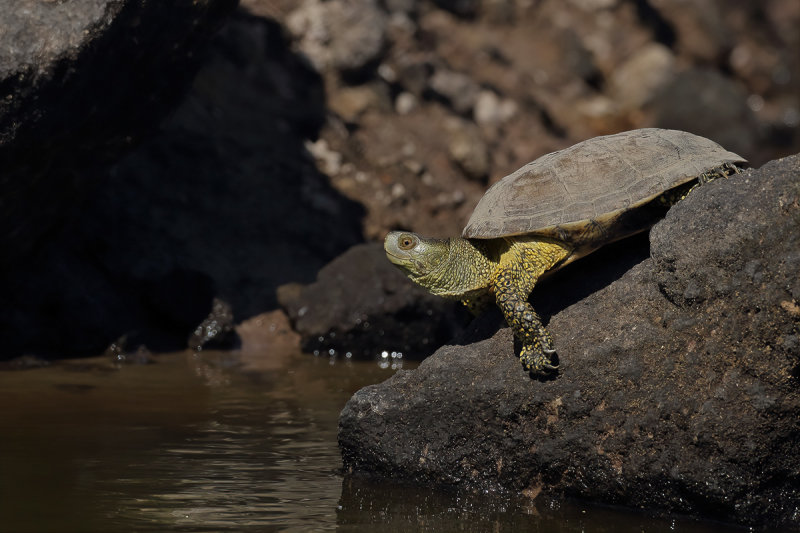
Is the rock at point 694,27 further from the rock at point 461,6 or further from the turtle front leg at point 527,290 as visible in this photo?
the turtle front leg at point 527,290

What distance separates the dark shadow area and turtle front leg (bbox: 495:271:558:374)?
15.8 ft

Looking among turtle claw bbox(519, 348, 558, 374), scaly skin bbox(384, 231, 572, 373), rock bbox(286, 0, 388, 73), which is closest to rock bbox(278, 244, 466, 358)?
scaly skin bbox(384, 231, 572, 373)

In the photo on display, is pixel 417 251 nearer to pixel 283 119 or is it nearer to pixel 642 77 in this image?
pixel 283 119

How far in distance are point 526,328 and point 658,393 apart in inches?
30.8

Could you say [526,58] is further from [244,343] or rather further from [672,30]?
[244,343]

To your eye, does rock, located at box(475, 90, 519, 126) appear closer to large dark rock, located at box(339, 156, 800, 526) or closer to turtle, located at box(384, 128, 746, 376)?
turtle, located at box(384, 128, 746, 376)

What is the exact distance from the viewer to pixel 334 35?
14961 mm

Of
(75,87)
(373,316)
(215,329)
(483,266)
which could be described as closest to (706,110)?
(373,316)

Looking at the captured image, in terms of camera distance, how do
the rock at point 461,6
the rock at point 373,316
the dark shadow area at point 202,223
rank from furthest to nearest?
the rock at point 461,6 → the rock at point 373,316 → the dark shadow area at point 202,223

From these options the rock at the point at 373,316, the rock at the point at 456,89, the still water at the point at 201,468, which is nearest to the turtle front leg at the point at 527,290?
the still water at the point at 201,468

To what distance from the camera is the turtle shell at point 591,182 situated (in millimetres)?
5758

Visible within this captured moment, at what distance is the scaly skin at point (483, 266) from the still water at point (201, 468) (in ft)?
3.32

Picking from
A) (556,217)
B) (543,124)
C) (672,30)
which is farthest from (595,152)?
(672,30)

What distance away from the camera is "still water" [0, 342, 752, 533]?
5168 mm
